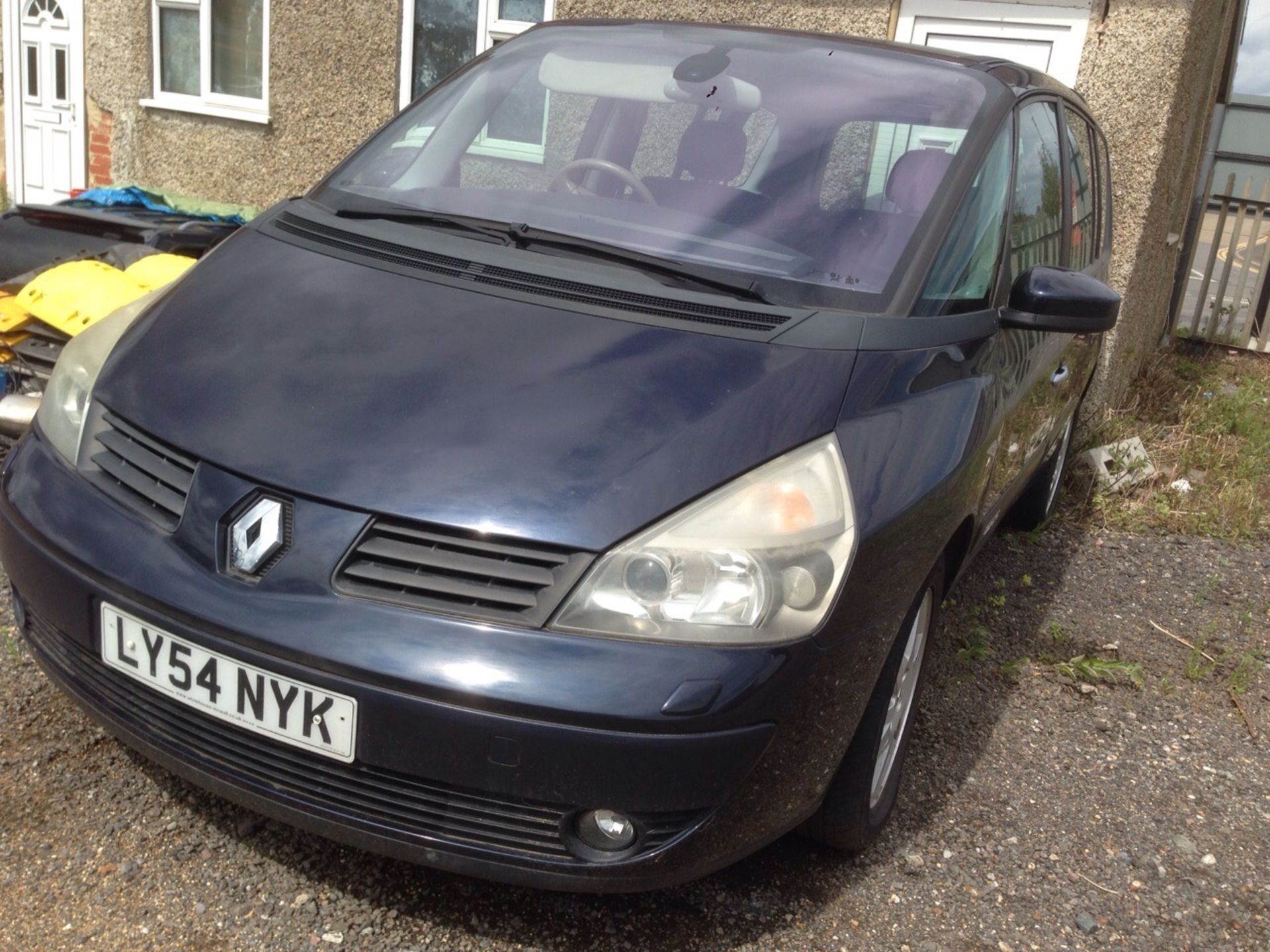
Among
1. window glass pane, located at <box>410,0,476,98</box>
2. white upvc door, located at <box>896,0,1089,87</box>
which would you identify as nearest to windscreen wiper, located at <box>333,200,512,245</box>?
white upvc door, located at <box>896,0,1089,87</box>

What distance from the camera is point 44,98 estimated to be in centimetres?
1020

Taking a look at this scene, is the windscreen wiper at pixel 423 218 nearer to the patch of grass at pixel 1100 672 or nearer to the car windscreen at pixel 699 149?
the car windscreen at pixel 699 149

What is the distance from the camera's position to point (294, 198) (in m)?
3.05

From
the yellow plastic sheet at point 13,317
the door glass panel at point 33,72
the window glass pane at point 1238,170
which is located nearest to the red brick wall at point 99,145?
the door glass panel at point 33,72

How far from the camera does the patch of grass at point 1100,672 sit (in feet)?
12.1

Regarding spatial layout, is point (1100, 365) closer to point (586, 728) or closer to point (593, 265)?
point (593, 265)

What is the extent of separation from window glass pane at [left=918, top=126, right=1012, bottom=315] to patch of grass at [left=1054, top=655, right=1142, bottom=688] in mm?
1459

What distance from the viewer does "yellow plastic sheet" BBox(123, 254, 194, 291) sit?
4008 mm

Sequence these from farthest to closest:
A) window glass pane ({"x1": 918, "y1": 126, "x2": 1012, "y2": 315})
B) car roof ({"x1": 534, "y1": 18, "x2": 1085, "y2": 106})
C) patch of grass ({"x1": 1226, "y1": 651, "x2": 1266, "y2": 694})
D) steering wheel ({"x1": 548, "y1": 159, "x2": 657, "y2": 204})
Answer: patch of grass ({"x1": 1226, "y1": 651, "x2": 1266, "y2": 694}), car roof ({"x1": 534, "y1": 18, "x2": 1085, "y2": 106}), steering wheel ({"x1": 548, "y1": 159, "x2": 657, "y2": 204}), window glass pane ({"x1": 918, "y1": 126, "x2": 1012, "y2": 315})

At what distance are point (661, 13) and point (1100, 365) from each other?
318cm

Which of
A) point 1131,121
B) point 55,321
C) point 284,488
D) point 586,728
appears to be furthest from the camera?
point 1131,121

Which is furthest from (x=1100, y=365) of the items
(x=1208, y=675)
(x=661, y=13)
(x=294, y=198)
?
(x=294, y=198)

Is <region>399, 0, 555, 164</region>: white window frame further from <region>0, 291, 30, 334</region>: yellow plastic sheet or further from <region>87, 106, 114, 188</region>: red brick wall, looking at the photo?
<region>0, 291, 30, 334</region>: yellow plastic sheet

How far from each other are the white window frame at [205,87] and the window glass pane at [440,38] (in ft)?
3.80
